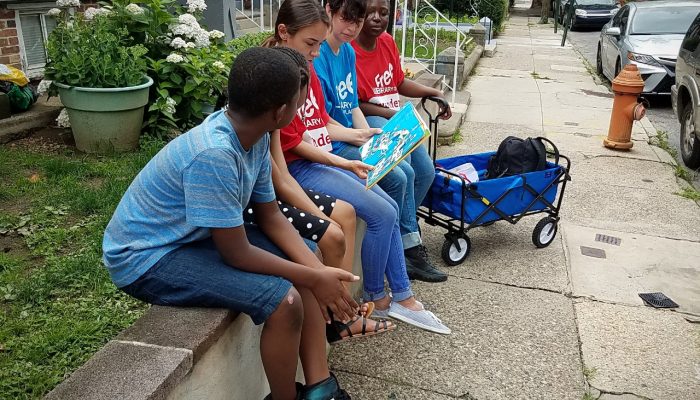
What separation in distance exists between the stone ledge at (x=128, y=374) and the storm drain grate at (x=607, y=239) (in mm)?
3719

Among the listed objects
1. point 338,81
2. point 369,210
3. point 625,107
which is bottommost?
point 625,107

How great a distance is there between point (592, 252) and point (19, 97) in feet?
15.1

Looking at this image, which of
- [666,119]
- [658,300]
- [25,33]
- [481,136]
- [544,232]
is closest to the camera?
[658,300]

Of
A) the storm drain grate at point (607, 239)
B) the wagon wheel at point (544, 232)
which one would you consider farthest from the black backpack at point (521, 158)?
the storm drain grate at point (607, 239)

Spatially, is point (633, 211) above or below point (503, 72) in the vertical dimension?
above

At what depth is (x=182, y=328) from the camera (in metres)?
1.99

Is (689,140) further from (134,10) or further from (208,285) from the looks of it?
(208,285)

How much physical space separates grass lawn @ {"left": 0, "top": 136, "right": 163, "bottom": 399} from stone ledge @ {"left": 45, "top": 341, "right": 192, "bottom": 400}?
29.4 inches

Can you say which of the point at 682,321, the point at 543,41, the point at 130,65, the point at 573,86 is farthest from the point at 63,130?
the point at 543,41

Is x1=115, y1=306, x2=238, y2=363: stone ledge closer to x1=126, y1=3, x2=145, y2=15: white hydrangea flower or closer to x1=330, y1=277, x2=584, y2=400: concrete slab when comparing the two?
x1=330, y1=277, x2=584, y2=400: concrete slab

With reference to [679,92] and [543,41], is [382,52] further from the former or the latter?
[543,41]

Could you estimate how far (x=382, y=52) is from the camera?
13.9ft

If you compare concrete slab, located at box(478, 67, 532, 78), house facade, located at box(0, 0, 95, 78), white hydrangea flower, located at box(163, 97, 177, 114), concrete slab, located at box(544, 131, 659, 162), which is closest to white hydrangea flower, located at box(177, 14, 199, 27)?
white hydrangea flower, located at box(163, 97, 177, 114)

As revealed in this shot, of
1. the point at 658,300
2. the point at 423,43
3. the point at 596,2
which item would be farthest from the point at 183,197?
the point at 596,2
